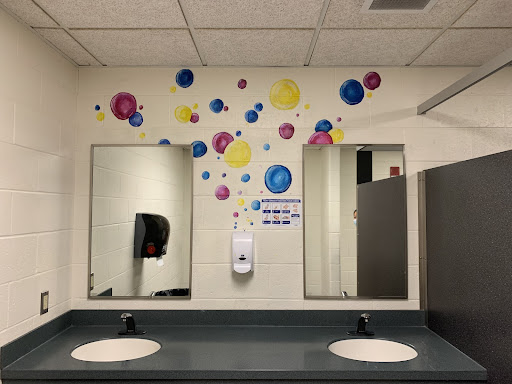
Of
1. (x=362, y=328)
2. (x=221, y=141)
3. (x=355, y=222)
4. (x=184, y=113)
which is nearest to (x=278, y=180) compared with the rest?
(x=221, y=141)

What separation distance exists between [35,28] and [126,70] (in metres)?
0.59

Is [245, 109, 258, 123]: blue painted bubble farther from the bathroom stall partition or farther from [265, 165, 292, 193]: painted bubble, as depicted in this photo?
→ the bathroom stall partition

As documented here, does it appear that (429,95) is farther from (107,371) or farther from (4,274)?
(4,274)

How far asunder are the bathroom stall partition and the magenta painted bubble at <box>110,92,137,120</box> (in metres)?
1.79

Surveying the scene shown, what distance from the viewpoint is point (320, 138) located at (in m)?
2.43

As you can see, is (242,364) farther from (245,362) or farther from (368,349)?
(368,349)

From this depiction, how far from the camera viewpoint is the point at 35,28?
1.92 meters

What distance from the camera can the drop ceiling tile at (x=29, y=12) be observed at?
1678 millimetres

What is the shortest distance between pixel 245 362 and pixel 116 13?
1663 millimetres

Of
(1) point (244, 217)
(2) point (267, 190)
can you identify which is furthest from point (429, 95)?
(1) point (244, 217)

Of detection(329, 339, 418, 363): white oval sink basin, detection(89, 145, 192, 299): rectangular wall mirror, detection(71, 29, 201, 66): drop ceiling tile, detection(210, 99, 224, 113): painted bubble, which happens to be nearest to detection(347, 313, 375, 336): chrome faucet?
detection(329, 339, 418, 363): white oval sink basin

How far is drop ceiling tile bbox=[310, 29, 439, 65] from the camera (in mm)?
1979

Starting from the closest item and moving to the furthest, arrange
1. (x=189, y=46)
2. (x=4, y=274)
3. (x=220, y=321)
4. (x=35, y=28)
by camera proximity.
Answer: (x=4, y=274) < (x=35, y=28) < (x=189, y=46) < (x=220, y=321)

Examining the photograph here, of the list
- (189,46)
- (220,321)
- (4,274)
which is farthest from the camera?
(220,321)
